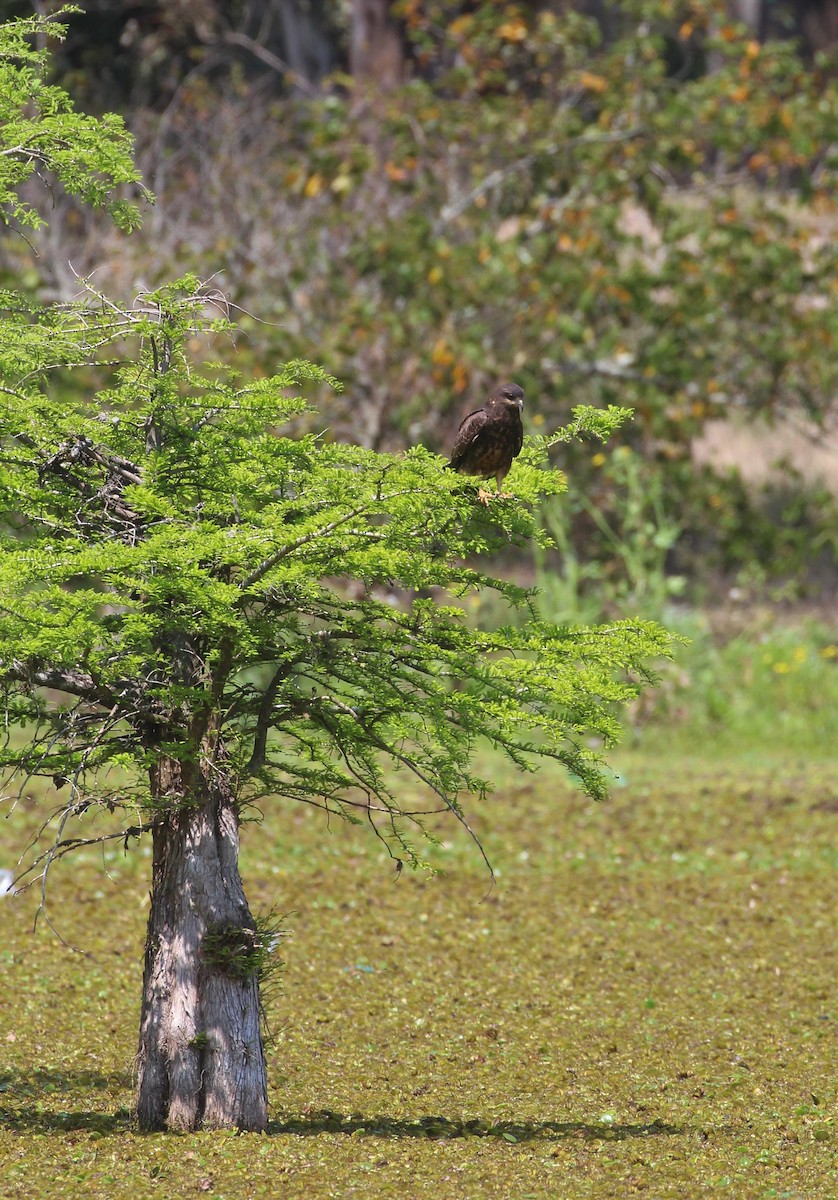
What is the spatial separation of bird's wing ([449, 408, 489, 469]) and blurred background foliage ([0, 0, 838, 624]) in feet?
23.2

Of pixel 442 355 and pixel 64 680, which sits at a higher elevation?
pixel 442 355

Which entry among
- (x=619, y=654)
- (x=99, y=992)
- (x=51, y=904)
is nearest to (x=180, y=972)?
(x=619, y=654)

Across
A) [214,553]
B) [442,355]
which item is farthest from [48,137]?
[442,355]

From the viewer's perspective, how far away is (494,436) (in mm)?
3934

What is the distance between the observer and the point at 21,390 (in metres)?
3.81

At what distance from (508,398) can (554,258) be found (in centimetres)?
847

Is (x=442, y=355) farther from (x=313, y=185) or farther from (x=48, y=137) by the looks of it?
(x=48, y=137)

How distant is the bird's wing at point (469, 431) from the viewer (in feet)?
12.9

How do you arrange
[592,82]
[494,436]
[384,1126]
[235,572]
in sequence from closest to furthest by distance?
1. [235,572]
2. [494,436]
3. [384,1126]
4. [592,82]

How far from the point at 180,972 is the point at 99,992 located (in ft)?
6.15

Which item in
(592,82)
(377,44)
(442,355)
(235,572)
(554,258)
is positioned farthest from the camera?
(377,44)

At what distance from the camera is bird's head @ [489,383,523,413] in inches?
156

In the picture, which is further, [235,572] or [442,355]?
[442,355]

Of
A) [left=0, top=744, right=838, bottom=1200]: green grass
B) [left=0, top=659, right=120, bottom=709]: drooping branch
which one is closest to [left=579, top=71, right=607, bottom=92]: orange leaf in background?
[left=0, top=744, right=838, bottom=1200]: green grass
